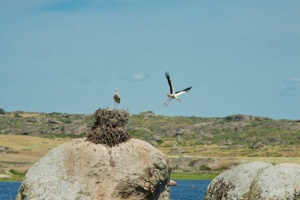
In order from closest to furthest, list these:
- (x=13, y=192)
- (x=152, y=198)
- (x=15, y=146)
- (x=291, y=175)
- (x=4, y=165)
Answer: (x=291, y=175) < (x=152, y=198) < (x=13, y=192) < (x=4, y=165) < (x=15, y=146)

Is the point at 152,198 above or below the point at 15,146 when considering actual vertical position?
below

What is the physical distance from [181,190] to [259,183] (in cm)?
4540

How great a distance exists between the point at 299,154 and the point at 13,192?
45937 millimetres

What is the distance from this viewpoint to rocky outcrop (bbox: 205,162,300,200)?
2312 centimetres

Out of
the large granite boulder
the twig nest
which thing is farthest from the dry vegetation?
the large granite boulder

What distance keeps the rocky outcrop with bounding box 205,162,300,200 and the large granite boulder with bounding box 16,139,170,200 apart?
6.13 ft

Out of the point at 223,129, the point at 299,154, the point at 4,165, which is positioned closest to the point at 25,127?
the point at 223,129

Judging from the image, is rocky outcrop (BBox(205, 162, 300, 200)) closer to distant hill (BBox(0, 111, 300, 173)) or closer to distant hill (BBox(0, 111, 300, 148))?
distant hill (BBox(0, 111, 300, 173))

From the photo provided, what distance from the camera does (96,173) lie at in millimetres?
24344

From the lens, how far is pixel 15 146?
370ft

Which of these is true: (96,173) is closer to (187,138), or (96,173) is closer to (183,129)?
(187,138)

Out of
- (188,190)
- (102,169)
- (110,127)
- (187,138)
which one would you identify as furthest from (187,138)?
(102,169)

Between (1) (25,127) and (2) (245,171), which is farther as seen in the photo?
(1) (25,127)

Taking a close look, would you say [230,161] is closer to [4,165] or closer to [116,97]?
[4,165]
